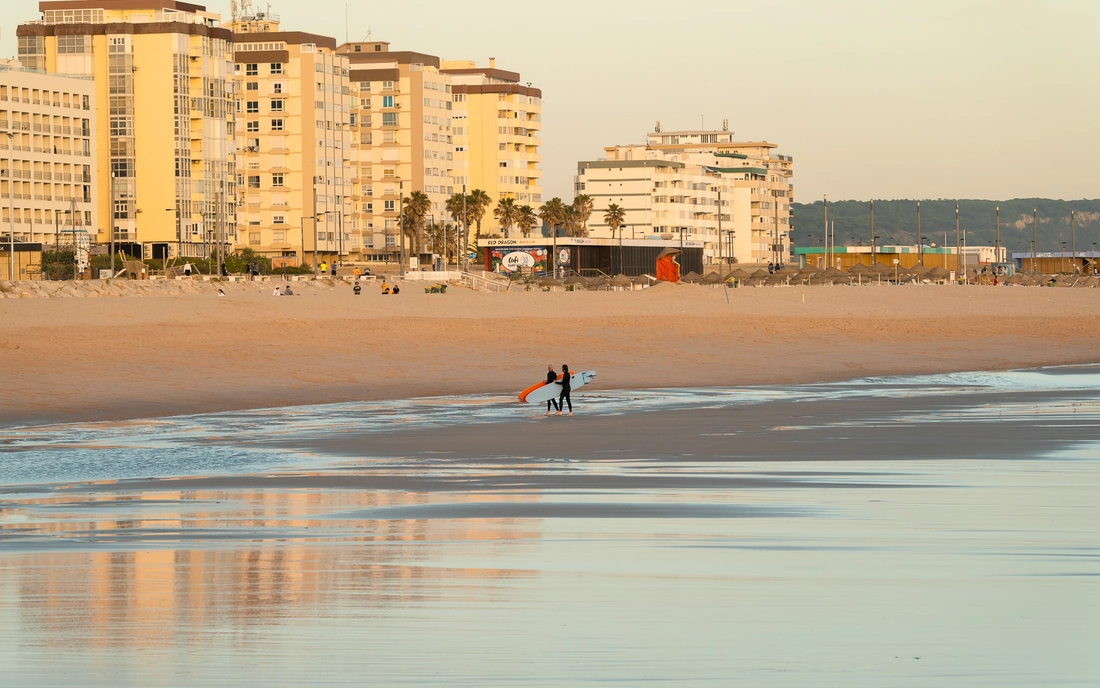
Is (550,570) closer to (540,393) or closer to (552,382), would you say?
(552,382)

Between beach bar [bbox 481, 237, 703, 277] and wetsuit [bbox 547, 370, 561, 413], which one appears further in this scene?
beach bar [bbox 481, 237, 703, 277]

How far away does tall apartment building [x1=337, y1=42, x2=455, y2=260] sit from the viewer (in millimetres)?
174125

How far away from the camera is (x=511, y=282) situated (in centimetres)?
11094

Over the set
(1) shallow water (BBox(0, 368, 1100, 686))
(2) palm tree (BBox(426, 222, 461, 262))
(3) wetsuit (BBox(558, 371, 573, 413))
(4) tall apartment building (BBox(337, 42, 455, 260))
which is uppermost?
(4) tall apartment building (BBox(337, 42, 455, 260))

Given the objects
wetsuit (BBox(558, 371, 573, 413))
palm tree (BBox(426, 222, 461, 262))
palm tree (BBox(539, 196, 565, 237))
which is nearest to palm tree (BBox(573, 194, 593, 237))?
palm tree (BBox(539, 196, 565, 237))

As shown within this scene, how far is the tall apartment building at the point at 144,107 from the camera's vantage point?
132500 millimetres

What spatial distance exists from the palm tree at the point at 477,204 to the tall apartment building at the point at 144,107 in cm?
4215

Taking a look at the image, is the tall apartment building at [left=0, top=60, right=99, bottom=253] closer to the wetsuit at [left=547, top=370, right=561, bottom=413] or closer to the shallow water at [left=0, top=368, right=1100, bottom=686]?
the wetsuit at [left=547, top=370, right=561, bottom=413]

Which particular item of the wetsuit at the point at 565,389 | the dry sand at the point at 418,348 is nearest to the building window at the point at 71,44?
the dry sand at the point at 418,348

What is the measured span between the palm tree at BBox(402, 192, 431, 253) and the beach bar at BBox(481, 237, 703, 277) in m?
26.8

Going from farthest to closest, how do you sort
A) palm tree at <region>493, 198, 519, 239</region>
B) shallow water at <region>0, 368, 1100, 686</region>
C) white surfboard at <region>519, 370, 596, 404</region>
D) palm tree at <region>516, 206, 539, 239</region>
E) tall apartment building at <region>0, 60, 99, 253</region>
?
palm tree at <region>516, 206, 539, 239</region>, palm tree at <region>493, 198, 519, 239</region>, tall apartment building at <region>0, 60, 99, 253</region>, white surfboard at <region>519, 370, 596, 404</region>, shallow water at <region>0, 368, 1100, 686</region>

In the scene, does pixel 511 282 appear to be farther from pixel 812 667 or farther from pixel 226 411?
pixel 812 667

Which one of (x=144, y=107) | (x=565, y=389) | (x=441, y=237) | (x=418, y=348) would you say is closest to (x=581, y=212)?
(x=441, y=237)

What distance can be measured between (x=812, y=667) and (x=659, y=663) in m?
0.77
